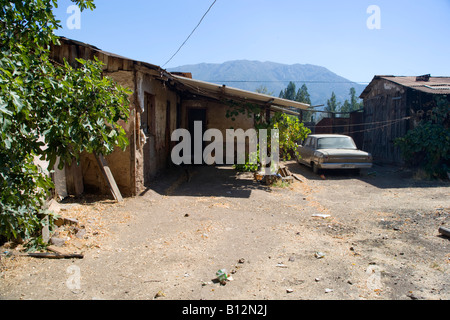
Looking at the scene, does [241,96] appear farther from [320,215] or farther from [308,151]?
[320,215]

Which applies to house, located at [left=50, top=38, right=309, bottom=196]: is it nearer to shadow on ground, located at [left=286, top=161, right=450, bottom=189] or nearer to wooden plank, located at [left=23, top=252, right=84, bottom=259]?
wooden plank, located at [left=23, top=252, right=84, bottom=259]

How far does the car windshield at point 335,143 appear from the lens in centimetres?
1163

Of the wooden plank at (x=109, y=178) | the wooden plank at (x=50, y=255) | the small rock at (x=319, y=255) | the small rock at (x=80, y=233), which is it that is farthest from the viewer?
the wooden plank at (x=109, y=178)

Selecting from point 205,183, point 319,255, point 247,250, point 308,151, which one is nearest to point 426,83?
point 308,151

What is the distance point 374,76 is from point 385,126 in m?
2.81

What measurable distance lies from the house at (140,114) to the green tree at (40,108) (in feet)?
8.10

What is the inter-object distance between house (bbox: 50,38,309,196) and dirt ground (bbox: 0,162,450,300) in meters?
0.57

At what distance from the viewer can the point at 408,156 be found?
11.8m

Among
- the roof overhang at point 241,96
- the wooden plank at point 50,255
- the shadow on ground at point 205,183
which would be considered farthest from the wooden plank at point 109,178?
the roof overhang at point 241,96

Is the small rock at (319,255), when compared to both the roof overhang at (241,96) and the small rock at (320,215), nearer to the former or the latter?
the small rock at (320,215)

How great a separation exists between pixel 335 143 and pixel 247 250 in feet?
27.4

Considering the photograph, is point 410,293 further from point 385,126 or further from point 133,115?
point 385,126

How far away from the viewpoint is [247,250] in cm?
452

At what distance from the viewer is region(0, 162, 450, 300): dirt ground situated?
Result: 3.33 m
